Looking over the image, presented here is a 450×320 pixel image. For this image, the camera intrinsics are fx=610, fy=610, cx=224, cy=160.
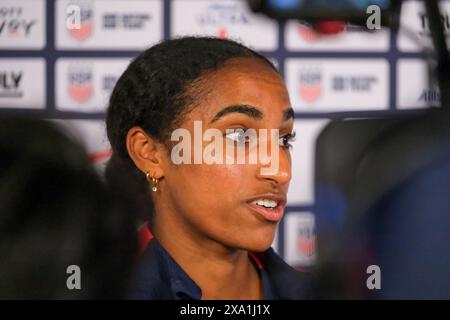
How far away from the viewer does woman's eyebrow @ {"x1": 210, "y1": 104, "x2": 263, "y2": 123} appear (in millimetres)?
1448

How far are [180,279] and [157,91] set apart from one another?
477mm

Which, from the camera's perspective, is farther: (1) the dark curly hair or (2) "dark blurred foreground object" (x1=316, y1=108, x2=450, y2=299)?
(2) "dark blurred foreground object" (x1=316, y1=108, x2=450, y2=299)

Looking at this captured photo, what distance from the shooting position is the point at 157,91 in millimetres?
1455

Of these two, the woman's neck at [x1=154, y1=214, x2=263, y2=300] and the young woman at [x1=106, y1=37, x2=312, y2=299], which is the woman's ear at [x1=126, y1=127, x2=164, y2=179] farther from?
the woman's neck at [x1=154, y1=214, x2=263, y2=300]

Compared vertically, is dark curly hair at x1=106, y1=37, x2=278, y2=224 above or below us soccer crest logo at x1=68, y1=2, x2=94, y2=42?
below

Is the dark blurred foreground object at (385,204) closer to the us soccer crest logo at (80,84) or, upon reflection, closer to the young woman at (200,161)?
the young woman at (200,161)

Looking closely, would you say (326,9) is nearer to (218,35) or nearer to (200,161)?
(218,35)

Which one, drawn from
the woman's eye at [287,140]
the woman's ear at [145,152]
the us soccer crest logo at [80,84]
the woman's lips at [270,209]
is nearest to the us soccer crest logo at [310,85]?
the woman's eye at [287,140]

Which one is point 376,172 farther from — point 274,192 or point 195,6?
point 195,6

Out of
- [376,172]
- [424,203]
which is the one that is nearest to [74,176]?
[376,172]

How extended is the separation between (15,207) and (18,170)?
0.10m

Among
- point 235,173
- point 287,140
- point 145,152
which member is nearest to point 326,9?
point 287,140

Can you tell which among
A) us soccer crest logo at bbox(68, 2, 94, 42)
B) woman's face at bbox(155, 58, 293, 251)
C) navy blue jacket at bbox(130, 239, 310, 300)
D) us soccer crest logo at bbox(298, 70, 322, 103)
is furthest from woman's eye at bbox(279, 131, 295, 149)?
us soccer crest logo at bbox(68, 2, 94, 42)
